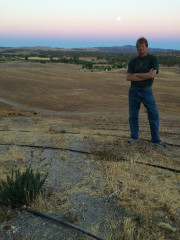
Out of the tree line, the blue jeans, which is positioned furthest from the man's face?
the tree line

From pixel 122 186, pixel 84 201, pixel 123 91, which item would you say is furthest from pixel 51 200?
pixel 123 91

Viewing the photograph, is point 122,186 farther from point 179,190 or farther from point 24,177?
point 24,177

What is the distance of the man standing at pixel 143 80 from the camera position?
204 inches

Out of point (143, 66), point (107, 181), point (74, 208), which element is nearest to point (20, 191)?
point (74, 208)

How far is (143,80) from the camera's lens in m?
5.36

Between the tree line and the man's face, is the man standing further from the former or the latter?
the tree line

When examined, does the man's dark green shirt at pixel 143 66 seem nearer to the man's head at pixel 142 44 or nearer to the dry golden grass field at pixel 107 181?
the man's head at pixel 142 44

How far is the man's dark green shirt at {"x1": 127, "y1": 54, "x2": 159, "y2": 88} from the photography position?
5211 mm

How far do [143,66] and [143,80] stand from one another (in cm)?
29

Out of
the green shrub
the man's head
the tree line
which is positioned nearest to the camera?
the green shrub

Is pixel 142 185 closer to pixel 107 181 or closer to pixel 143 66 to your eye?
pixel 107 181

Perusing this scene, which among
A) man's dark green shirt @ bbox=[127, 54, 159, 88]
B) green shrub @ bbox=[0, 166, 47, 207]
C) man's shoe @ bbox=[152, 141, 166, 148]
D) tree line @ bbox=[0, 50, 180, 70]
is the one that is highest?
tree line @ bbox=[0, 50, 180, 70]

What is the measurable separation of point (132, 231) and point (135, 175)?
1.65m

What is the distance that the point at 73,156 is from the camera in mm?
5051
